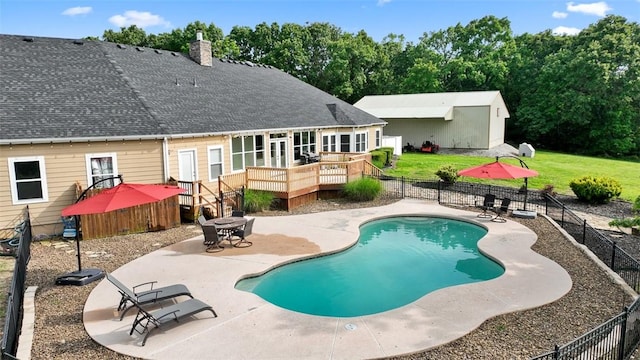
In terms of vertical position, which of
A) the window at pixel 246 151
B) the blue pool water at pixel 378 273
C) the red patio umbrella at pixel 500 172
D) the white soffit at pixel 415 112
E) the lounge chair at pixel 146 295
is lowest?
the blue pool water at pixel 378 273

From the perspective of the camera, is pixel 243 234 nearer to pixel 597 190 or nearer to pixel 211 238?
pixel 211 238

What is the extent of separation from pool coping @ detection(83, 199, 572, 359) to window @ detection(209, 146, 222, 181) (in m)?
6.52

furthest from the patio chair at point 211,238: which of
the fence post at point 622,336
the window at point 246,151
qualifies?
the fence post at point 622,336

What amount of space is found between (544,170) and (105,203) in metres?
27.2

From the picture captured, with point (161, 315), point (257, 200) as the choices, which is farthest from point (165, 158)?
point (161, 315)

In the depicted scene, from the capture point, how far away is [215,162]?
19.4 meters

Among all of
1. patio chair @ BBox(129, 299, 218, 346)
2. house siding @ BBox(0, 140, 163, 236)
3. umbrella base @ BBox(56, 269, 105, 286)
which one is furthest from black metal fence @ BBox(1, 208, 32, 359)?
house siding @ BBox(0, 140, 163, 236)

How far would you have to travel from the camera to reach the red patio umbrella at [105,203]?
9711mm

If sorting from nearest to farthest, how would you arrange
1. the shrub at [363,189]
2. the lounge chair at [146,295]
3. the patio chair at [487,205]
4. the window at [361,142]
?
the lounge chair at [146,295], the patio chair at [487,205], the shrub at [363,189], the window at [361,142]

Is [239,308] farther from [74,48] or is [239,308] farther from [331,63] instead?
[331,63]

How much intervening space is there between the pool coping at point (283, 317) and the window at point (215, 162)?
6.52 meters

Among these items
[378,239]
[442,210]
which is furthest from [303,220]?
[442,210]

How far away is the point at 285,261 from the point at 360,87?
45371 millimetres

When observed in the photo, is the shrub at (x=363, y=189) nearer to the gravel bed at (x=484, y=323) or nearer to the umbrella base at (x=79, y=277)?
the gravel bed at (x=484, y=323)
